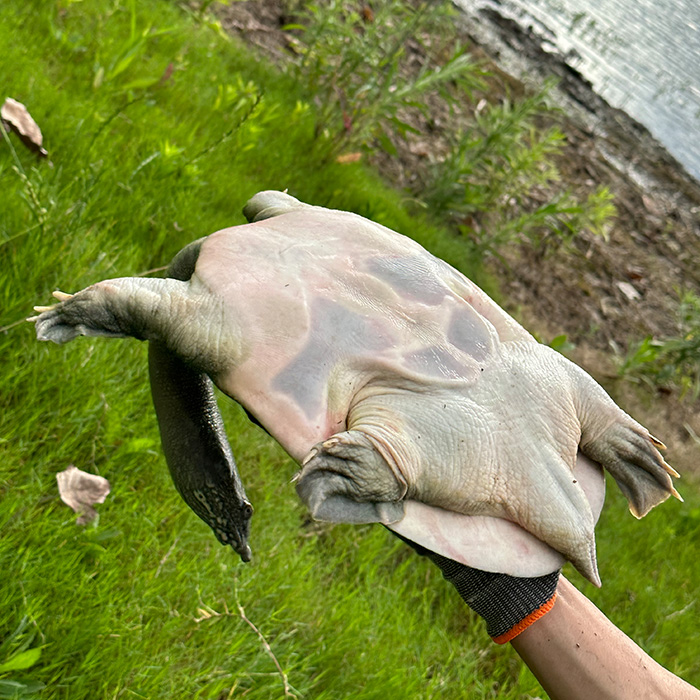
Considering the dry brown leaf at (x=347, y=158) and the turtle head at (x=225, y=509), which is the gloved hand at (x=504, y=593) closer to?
the turtle head at (x=225, y=509)

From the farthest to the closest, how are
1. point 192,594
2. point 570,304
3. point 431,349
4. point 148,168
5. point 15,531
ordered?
point 570,304 < point 148,168 < point 192,594 < point 15,531 < point 431,349

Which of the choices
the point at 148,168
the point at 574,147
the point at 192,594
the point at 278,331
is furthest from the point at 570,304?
the point at 278,331

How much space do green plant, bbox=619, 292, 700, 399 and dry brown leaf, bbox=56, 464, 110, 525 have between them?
3294 mm

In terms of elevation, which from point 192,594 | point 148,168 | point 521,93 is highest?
point 521,93

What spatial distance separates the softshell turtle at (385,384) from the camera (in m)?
1.04

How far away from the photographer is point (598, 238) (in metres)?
5.35

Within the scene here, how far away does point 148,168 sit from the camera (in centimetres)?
239

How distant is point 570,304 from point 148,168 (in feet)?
10.1

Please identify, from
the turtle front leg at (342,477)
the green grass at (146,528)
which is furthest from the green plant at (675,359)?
the turtle front leg at (342,477)

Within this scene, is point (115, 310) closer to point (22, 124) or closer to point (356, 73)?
point (22, 124)

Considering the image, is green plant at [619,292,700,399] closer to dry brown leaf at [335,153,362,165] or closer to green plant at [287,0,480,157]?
green plant at [287,0,480,157]

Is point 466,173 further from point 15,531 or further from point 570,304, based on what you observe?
point 15,531

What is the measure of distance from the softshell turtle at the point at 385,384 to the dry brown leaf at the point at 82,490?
54 cm

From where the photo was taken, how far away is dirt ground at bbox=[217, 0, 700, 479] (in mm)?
4250
